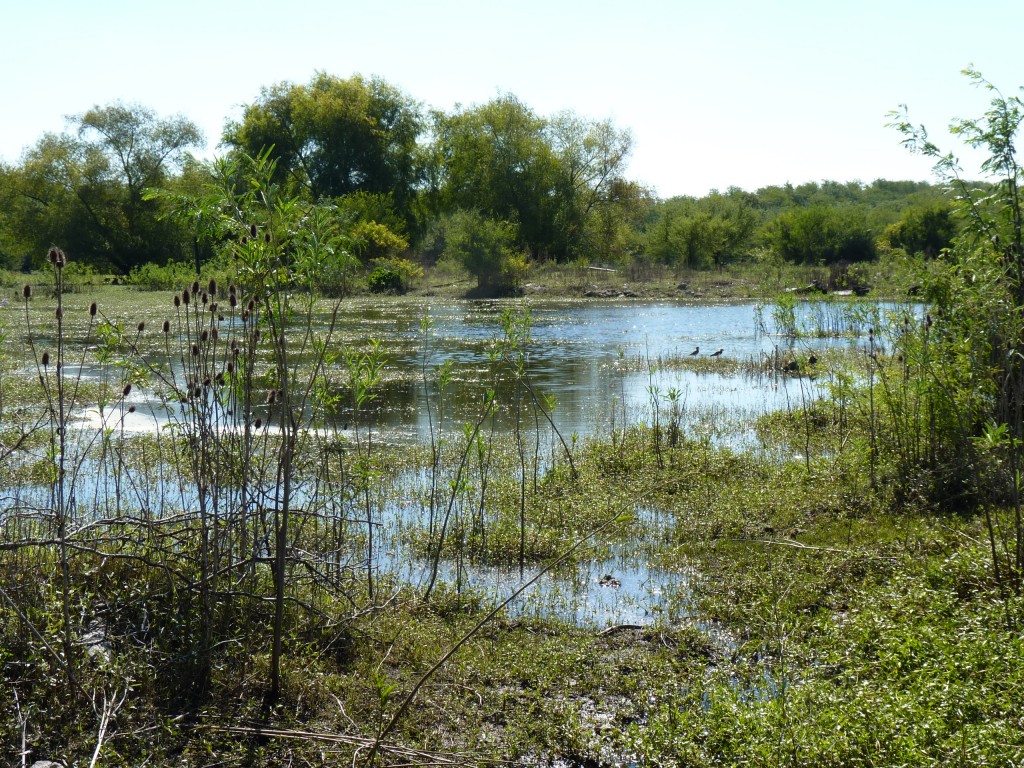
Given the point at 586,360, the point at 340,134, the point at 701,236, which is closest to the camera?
the point at 586,360

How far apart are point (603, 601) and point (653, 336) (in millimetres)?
23213

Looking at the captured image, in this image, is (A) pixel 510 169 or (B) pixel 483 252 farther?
(A) pixel 510 169

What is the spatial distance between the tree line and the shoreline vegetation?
3727 centimetres

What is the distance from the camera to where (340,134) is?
58969mm

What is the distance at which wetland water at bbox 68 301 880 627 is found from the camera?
7375mm

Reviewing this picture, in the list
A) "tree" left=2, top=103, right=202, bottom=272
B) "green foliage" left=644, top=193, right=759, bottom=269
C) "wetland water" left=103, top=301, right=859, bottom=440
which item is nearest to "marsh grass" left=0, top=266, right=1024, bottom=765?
"wetland water" left=103, top=301, right=859, bottom=440

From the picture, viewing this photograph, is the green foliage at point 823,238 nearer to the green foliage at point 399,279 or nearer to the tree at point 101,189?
the green foliage at point 399,279

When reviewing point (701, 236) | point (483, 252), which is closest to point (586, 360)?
point (483, 252)

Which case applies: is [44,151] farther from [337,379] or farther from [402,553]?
[402,553]

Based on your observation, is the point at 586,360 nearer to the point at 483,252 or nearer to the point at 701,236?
the point at 483,252

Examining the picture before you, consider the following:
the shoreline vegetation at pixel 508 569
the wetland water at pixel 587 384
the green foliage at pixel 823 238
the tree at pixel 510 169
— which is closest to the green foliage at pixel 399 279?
the wetland water at pixel 587 384

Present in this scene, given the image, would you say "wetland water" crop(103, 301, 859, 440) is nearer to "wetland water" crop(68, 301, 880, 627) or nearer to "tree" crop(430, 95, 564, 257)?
"wetland water" crop(68, 301, 880, 627)

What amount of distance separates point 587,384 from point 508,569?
1180 centimetres

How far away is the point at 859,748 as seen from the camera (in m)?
4.18
